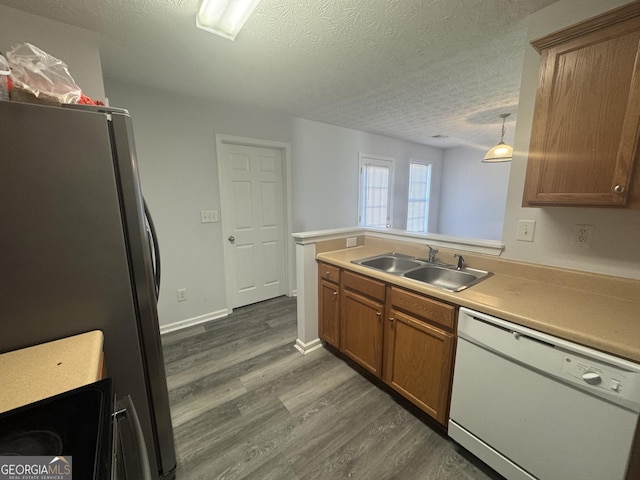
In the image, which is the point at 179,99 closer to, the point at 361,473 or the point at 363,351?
the point at 363,351

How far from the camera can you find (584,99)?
117 centimetres

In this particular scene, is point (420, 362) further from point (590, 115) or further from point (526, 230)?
point (590, 115)

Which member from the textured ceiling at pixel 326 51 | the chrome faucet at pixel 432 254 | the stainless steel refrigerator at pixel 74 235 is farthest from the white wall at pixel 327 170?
the stainless steel refrigerator at pixel 74 235

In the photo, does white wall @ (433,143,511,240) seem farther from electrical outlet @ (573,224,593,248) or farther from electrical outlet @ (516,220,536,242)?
electrical outlet @ (573,224,593,248)

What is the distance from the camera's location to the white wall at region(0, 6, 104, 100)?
138 cm

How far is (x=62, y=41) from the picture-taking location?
4.97 feet

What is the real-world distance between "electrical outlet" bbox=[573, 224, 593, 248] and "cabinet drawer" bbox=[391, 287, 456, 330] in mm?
802

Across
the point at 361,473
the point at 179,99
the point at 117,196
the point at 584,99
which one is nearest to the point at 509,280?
the point at 584,99

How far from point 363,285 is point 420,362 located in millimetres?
590

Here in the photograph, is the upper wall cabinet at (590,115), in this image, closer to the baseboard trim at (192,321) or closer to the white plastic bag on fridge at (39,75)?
the white plastic bag on fridge at (39,75)

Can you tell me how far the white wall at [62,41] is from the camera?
54.5 inches

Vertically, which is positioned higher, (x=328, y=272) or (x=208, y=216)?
(x=208, y=216)

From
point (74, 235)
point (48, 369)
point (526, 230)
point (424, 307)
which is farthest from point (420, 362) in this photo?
point (74, 235)

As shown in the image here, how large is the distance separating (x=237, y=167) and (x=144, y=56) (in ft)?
4.08
